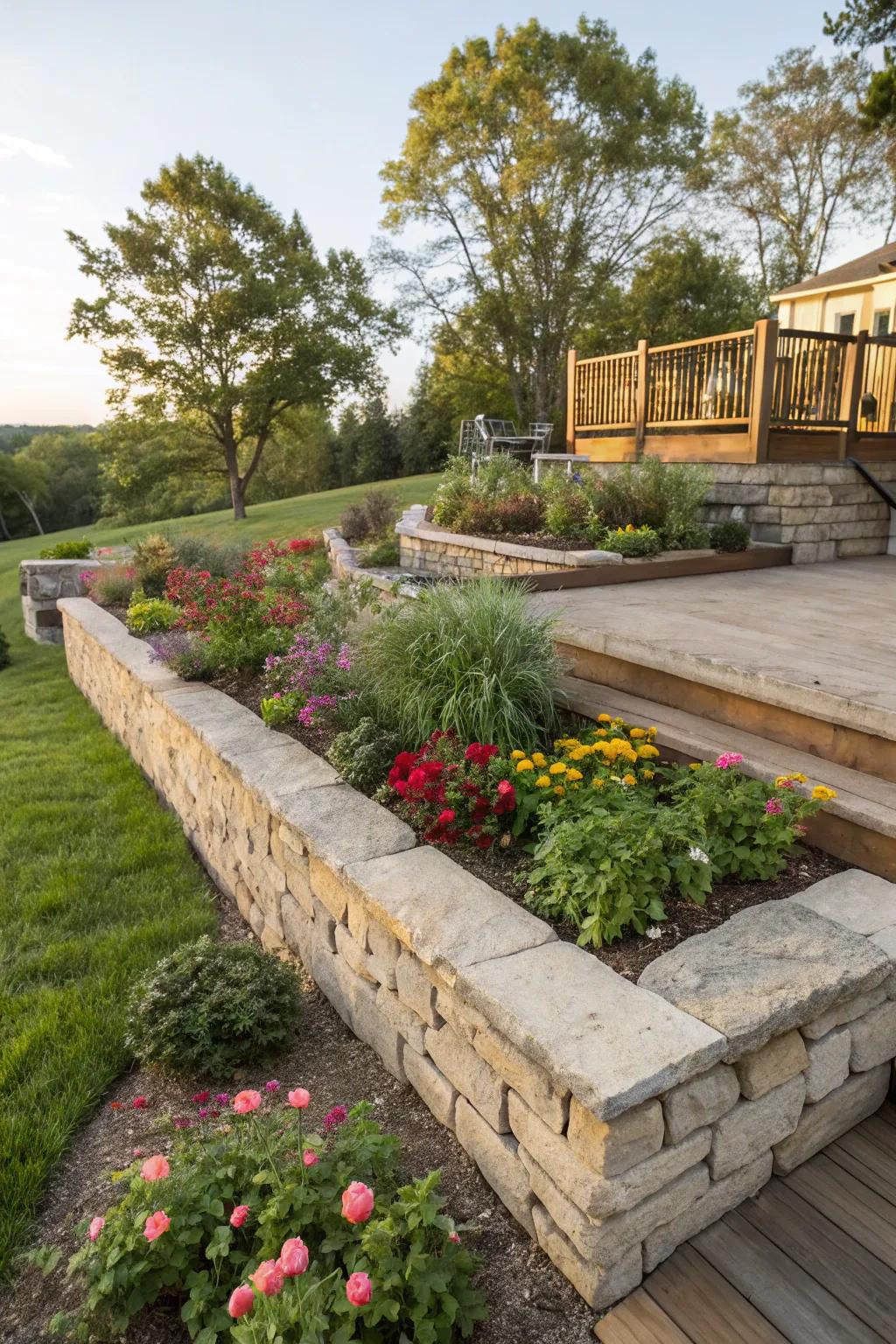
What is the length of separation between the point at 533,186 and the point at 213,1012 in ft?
69.7

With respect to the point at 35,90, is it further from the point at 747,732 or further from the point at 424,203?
the point at 424,203

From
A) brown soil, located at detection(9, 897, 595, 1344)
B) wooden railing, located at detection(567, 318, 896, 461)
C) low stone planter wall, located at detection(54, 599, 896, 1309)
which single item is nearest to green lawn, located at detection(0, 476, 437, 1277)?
brown soil, located at detection(9, 897, 595, 1344)

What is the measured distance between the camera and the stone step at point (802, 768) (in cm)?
226

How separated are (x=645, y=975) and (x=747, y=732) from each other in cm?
146

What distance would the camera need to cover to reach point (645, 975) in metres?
1.77

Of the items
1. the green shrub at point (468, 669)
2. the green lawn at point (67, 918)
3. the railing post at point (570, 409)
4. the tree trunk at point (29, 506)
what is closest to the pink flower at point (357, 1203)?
the green lawn at point (67, 918)

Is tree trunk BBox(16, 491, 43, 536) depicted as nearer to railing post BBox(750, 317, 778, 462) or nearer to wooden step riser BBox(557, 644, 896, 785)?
railing post BBox(750, 317, 778, 462)

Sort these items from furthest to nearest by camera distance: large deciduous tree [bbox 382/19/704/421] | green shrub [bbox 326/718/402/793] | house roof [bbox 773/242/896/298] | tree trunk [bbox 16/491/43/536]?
tree trunk [bbox 16/491/43/536] < large deciduous tree [bbox 382/19/704/421] < house roof [bbox 773/242/896/298] < green shrub [bbox 326/718/402/793]

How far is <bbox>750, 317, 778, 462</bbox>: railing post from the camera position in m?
6.11

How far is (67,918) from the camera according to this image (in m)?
3.19

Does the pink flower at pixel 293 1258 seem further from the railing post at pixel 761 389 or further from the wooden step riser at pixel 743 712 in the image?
the railing post at pixel 761 389

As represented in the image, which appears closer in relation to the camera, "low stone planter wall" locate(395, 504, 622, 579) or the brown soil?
the brown soil

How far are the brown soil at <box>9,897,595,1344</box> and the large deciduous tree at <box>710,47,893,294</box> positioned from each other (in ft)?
81.0

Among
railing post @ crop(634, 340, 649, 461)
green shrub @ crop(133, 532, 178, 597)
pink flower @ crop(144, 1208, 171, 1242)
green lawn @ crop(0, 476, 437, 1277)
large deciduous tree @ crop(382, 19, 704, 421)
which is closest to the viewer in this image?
pink flower @ crop(144, 1208, 171, 1242)
